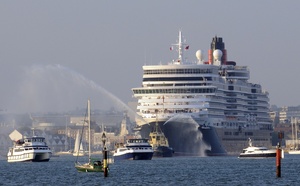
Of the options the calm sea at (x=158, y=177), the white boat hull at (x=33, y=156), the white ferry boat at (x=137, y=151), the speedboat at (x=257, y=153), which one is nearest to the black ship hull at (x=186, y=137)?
the speedboat at (x=257, y=153)

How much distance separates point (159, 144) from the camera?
17588 cm

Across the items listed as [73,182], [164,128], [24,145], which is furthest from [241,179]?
[164,128]

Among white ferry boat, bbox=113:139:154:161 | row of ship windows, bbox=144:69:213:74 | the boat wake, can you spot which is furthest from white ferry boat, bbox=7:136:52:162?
row of ship windows, bbox=144:69:213:74

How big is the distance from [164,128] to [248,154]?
13.7 m

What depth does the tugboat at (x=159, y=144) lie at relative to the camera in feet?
574

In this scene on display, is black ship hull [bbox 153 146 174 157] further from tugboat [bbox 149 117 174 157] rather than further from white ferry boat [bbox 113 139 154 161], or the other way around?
white ferry boat [bbox 113 139 154 161]

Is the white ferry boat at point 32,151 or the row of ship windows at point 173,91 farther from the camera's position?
the row of ship windows at point 173,91

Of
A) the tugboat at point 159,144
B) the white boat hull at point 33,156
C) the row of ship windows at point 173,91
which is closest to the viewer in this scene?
the white boat hull at point 33,156

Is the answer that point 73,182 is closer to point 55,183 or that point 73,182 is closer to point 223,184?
point 55,183

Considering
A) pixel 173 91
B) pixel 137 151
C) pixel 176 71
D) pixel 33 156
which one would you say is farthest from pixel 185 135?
pixel 33 156

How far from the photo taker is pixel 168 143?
592 feet

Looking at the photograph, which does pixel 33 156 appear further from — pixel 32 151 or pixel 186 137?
Answer: pixel 186 137

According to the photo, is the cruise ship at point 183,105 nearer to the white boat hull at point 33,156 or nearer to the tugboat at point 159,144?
the tugboat at point 159,144

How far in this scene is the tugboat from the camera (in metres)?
175
